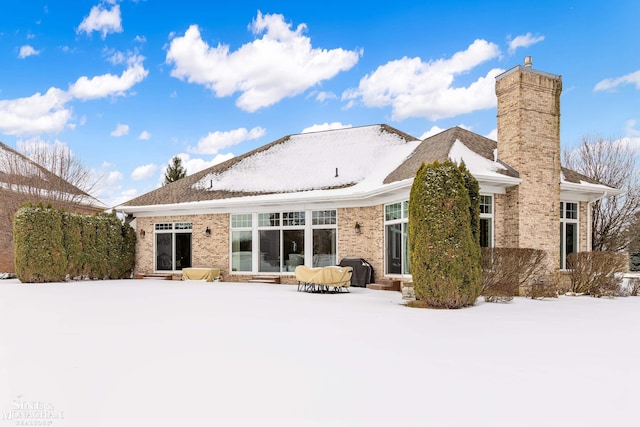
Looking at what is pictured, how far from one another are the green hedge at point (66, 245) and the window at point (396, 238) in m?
11.4

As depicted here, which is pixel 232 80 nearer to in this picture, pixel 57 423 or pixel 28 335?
pixel 28 335

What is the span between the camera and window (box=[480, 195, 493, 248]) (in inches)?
496

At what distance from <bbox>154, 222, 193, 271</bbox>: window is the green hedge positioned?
55.5 inches

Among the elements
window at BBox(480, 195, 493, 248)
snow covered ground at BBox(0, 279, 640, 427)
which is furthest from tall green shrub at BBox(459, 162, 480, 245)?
Result: window at BBox(480, 195, 493, 248)

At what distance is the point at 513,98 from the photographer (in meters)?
12.9

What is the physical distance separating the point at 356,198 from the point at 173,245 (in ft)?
27.5

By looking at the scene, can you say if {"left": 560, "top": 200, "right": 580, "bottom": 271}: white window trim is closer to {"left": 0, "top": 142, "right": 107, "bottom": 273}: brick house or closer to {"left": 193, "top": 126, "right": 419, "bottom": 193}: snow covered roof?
{"left": 193, "top": 126, "right": 419, "bottom": 193}: snow covered roof

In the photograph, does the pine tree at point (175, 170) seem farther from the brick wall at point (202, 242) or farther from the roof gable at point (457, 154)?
the roof gable at point (457, 154)

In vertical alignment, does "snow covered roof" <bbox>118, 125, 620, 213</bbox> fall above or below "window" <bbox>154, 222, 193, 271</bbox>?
above

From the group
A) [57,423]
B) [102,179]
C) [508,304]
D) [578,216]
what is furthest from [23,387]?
[102,179]

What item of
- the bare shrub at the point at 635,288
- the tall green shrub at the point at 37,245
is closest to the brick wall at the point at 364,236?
the bare shrub at the point at 635,288

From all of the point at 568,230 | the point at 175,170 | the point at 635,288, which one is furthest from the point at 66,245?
the point at 175,170

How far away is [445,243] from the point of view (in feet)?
31.7

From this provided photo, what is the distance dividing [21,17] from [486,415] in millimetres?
22619
